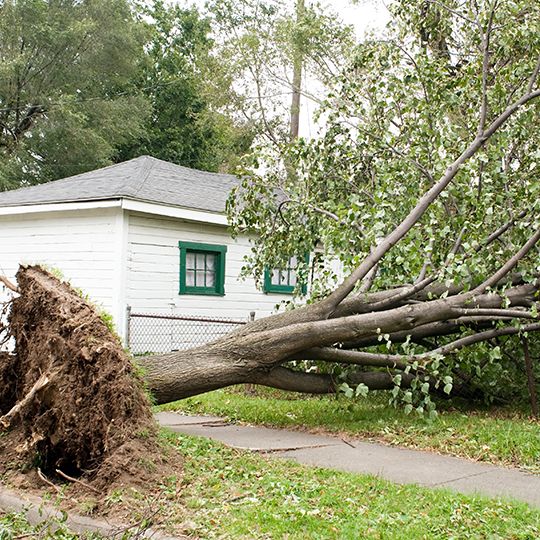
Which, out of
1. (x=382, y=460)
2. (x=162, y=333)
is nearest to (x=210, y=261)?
(x=162, y=333)

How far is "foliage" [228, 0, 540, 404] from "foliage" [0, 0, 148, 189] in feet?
65.7

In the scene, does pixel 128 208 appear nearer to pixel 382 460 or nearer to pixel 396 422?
pixel 396 422

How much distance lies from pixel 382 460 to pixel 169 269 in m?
8.56

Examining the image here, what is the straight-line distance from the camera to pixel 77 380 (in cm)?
508

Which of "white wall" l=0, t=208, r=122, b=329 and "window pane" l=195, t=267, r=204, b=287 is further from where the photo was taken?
"window pane" l=195, t=267, r=204, b=287

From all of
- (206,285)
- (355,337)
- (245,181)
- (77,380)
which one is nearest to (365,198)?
(245,181)

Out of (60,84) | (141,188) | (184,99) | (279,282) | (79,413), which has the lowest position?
(79,413)

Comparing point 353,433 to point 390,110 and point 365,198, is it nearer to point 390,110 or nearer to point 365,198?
point 365,198

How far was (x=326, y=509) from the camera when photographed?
169 inches

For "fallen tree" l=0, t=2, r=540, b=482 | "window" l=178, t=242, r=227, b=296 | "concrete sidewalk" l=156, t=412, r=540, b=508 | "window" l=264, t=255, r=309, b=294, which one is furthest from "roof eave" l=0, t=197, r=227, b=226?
"concrete sidewalk" l=156, t=412, r=540, b=508

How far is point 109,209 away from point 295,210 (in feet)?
16.1

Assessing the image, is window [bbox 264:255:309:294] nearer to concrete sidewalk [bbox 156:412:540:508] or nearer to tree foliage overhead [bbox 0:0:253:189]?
concrete sidewalk [bbox 156:412:540:508]

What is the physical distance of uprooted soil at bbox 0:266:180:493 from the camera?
4.91m

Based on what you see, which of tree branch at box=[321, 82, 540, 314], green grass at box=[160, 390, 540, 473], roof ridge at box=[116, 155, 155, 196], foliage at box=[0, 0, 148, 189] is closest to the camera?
green grass at box=[160, 390, 540, 473]
